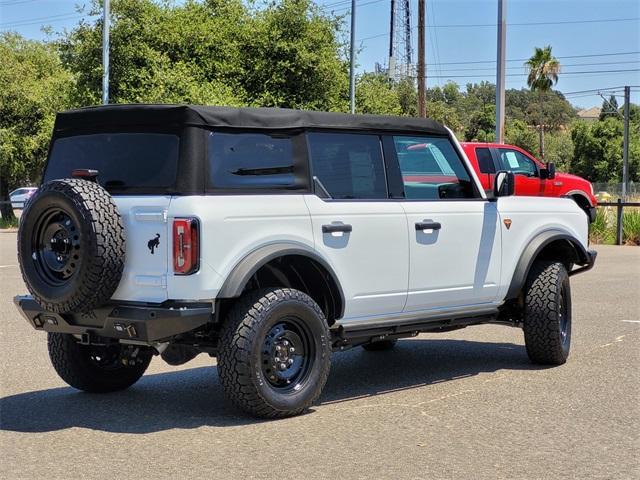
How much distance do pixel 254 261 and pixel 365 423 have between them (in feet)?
4.15

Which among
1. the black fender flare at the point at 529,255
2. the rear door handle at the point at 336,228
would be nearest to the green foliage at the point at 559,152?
the black fender flare at the point at 529,255

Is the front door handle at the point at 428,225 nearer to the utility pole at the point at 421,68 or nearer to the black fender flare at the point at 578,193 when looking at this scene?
the black fender flare at the point at 578,193

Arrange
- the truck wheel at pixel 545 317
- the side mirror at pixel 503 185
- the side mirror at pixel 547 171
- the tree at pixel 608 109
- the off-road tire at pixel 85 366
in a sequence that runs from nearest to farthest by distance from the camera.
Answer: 1. the off-road tire at pixel 85 366
2. the side mirror at pixel 503 185
3. the truck wheel at pixel 545 317
4. the side mirror at pixel 547 171
5. the tree at pixel 608 109

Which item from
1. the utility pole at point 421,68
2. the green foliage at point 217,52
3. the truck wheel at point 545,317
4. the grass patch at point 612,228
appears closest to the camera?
the truck wheel at point 545,317

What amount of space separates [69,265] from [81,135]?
1262mm

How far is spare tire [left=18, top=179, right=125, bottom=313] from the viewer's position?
5.91 metres

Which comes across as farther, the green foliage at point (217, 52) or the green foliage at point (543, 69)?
the green foliage at point (543, 69)

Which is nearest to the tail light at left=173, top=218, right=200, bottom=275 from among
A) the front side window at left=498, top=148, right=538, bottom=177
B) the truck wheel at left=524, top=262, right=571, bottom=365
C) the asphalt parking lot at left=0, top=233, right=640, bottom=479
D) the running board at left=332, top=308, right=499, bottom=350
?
the asphalt parking lot at left=0, top=233, right=640, bottom=479

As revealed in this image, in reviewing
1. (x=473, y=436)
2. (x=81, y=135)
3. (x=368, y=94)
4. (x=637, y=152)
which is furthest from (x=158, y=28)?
(x=637, y=152)

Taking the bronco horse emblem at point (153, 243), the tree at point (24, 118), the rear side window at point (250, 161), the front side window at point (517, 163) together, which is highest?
the tree at point (24, 118)

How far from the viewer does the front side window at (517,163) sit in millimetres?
19138

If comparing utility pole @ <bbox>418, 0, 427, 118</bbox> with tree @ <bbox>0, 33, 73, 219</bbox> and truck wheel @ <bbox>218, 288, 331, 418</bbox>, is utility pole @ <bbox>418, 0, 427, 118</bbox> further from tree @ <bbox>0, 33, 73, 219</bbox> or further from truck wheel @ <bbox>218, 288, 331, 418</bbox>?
truck wheel @ <bbox>218, 288, 331, 418</bbox>

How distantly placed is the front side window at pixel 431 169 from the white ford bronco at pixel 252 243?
0.01 metres

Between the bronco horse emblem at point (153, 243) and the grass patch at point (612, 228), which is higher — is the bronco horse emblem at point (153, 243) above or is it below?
above
